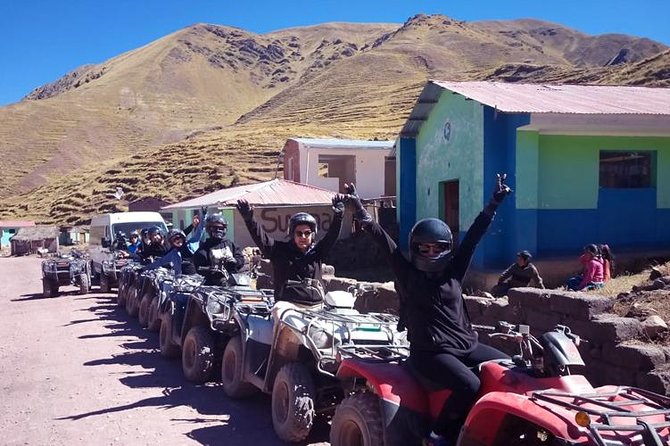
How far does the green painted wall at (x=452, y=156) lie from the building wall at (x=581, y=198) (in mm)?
1146

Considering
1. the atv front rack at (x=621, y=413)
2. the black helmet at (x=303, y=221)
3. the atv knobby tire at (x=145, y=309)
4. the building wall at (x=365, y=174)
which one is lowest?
the atv knobby tire at (x=145, y=309)

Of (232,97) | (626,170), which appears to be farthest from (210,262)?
(232,97)

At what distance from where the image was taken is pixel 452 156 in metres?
16.4

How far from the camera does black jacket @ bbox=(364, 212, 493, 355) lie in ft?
12.7

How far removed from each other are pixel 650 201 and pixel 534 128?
3.66 metres

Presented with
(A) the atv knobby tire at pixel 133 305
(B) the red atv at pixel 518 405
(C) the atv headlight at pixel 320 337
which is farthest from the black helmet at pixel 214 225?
(B) the red atv at pixel 518 405

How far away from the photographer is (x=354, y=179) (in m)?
31.4

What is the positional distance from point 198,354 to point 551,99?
11.0 m

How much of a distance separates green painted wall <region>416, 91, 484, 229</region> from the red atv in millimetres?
10691

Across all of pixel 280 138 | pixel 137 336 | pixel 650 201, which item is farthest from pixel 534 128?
pixel 280 138

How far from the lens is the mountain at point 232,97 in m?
57.1

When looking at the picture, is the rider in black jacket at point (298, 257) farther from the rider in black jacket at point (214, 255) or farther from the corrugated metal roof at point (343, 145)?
the corrugated metal roof at point (343, 145)

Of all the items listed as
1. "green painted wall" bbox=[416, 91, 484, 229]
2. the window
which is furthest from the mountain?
the window

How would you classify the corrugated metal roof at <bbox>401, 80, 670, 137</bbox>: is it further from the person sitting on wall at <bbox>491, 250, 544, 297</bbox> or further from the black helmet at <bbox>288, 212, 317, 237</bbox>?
the black helmet at <bbox>288, 212, 317, 237</bbox>
